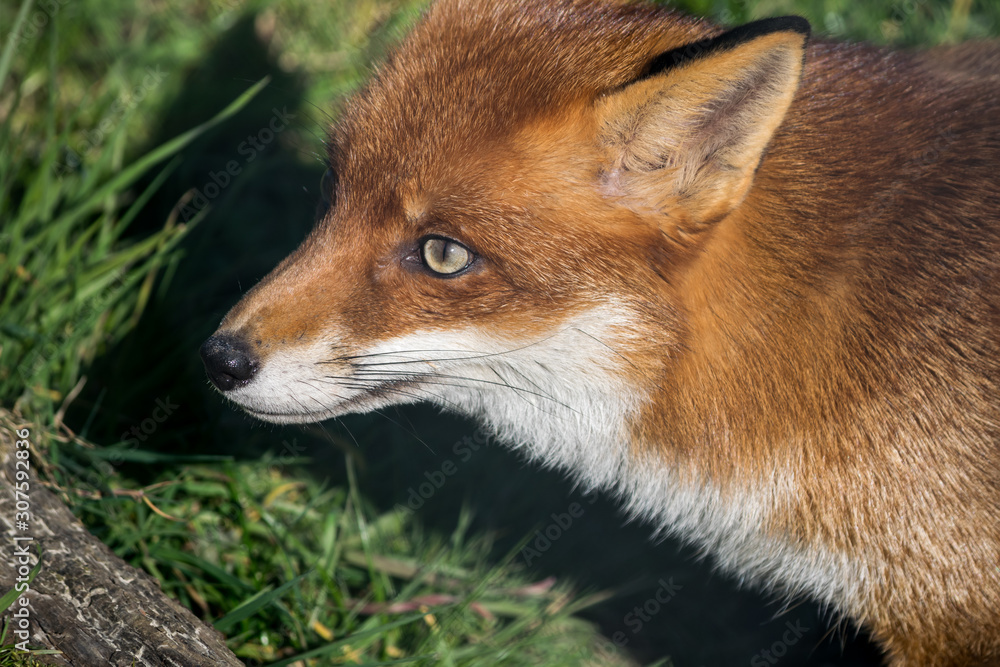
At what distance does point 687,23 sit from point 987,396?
165cm

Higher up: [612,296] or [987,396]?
[612,296]

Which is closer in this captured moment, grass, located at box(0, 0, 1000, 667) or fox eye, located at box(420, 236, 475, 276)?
fox eye, located at box(420, 236, 475, 276)

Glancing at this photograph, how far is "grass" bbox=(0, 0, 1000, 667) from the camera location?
3.23 meters

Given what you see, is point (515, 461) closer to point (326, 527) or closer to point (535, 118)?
point (326, 527)

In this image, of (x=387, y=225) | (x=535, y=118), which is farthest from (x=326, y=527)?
(x=535, y=118)

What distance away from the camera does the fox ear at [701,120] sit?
2164 mm

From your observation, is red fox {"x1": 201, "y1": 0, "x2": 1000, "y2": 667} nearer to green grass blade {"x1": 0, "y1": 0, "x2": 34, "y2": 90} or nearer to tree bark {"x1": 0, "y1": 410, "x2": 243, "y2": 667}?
tree bark {"x1": 0, "y1": 410, "x2": 243, "y2": 667}

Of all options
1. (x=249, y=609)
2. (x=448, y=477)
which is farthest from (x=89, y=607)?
(x=448, y=477)

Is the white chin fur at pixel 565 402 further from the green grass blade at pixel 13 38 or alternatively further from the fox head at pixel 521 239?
the green grass blade at pixel 13 38

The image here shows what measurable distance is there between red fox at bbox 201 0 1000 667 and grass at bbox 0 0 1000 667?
96cm

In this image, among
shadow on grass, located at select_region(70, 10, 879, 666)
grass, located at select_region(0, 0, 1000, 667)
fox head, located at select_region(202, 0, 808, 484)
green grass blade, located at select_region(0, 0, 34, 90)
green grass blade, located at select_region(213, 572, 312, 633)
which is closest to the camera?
fox head, located at select_region(202, 0, 808, 484)

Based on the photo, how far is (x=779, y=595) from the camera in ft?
10.3

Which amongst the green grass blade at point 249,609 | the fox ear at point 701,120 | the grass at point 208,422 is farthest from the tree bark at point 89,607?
the fox ear at point 701,120

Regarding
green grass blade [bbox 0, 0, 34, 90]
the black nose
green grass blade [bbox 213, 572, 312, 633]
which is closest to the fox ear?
the black nose
